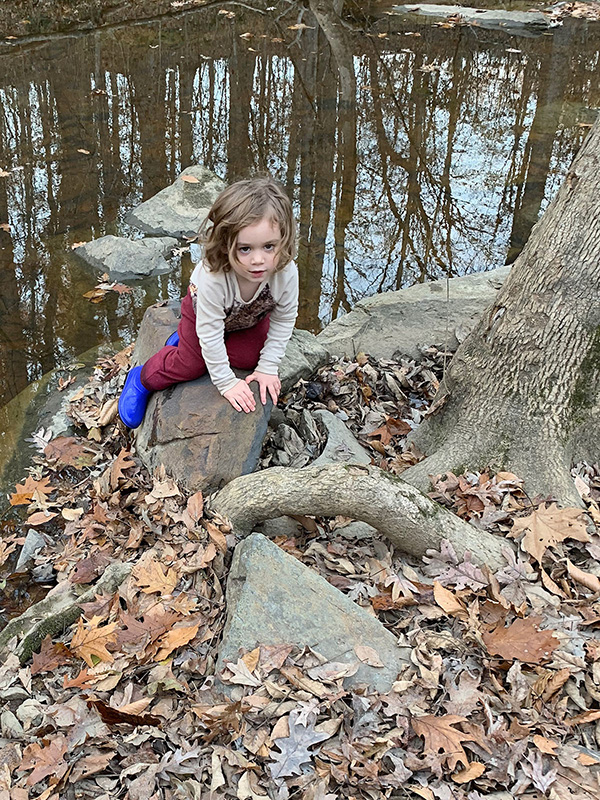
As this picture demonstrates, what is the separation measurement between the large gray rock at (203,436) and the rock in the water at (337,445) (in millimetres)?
397

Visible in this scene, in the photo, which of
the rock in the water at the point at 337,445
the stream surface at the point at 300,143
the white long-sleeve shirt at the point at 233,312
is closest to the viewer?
the white long-sleeve shirt at the point at 233,312

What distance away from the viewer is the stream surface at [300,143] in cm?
646

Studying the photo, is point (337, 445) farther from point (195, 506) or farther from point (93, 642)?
point (93, 642)

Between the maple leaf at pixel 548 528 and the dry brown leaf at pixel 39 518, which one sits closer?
the maple leaf at pixel 548 528

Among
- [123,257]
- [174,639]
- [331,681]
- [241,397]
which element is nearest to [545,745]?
[331,681]

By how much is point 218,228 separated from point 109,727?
215 centimetres

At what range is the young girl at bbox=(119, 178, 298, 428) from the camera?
9.83 feet

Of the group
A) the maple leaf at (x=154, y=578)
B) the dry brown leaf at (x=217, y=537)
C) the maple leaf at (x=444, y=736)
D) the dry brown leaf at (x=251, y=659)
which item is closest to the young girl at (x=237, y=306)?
the dry brown leaf at (x=217, y=537)

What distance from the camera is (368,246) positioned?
22.8ft

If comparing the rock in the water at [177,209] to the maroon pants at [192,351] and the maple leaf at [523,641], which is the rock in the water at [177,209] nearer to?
the maroon pants at [192,351]

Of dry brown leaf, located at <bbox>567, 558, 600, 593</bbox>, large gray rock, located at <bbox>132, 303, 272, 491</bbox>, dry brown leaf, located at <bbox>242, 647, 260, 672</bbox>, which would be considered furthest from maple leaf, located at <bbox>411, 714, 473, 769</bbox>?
large gray rock, located at <bbox>132, 303, 272, 491</bbox>

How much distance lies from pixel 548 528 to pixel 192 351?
2.09 metres

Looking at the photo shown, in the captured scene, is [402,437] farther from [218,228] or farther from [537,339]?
[218,228]

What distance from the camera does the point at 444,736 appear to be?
2.29m
